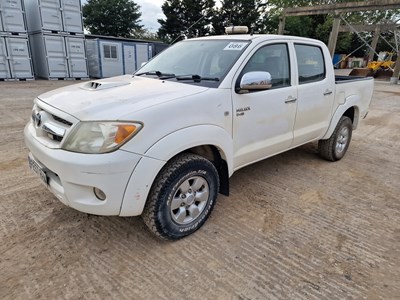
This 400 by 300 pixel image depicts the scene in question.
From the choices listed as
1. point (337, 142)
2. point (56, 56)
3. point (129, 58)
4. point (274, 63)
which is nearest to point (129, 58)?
point (129, 58)

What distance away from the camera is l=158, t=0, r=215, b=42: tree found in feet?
101

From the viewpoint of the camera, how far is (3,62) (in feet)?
42.8

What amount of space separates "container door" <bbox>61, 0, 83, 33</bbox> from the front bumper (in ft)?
46.9

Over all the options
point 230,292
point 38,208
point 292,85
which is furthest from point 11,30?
point 230,292

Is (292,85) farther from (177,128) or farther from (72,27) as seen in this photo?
(72,27)

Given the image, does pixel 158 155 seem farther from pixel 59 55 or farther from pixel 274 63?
pixel 59 55

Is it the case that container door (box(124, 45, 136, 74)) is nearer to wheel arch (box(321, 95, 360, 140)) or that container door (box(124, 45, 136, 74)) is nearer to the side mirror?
wheel arch (box(321, 95, 360, 140))

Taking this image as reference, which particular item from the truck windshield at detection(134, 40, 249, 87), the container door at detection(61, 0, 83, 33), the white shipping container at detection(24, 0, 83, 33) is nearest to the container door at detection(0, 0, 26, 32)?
the white shipping container at detection(24, 0, 83, 33)

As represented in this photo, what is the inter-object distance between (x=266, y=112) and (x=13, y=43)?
46.7 feet

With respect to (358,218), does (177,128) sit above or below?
above

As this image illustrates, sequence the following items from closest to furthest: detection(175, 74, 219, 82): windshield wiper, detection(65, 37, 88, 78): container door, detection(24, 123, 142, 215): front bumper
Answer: detection(24, 123, 142, 215): front bumper, detection(175, 74, 219, 82): windshield wiper, detection(65, 37, 88, 78): container door

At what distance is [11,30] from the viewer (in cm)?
1273

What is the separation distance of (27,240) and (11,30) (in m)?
13.8

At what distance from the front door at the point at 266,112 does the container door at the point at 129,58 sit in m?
15.0
